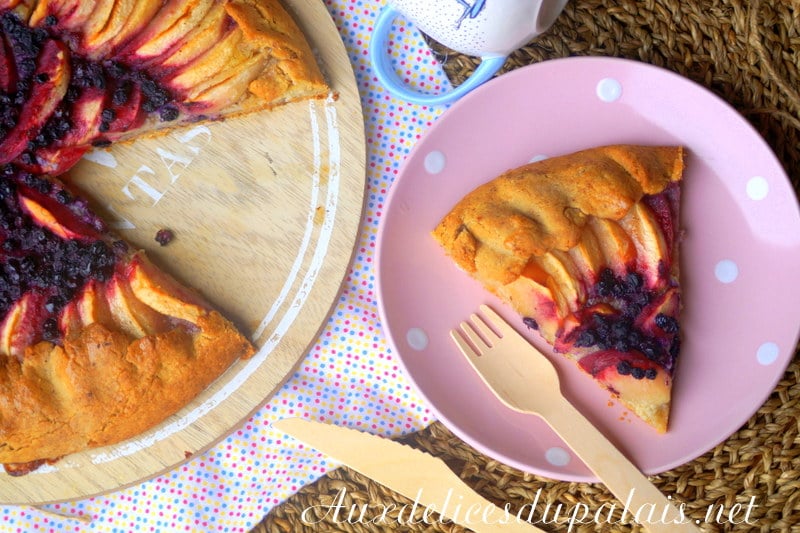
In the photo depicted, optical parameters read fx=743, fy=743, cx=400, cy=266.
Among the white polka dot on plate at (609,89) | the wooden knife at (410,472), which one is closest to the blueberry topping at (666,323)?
the white polka dot on plate at (609,89)

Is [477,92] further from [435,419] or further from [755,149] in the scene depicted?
[435,419]

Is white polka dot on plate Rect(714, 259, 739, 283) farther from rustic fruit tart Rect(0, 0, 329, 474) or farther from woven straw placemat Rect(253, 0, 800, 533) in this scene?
rustic fruit tart Rect(0, 0, 329, 474)

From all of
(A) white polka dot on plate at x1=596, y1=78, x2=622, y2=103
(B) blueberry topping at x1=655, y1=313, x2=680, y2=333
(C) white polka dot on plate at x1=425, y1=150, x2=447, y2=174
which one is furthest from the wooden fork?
(A) white polka dot on plate at x1=596, y1=78, x2=622, y2=103

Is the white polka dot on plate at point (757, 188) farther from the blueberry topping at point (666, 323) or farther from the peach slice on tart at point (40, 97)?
the peach slice on tart at point (40, 97)

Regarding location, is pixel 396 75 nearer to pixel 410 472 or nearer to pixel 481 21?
pixel 481 21

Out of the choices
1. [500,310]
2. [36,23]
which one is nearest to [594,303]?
[500,310]

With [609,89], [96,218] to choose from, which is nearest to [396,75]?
[609,89]

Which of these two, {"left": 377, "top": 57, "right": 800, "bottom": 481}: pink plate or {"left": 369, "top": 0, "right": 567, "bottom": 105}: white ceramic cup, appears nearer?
{"left": 369, "top": 0, "right": 567, "bottom": 105}: white ceramic cup
